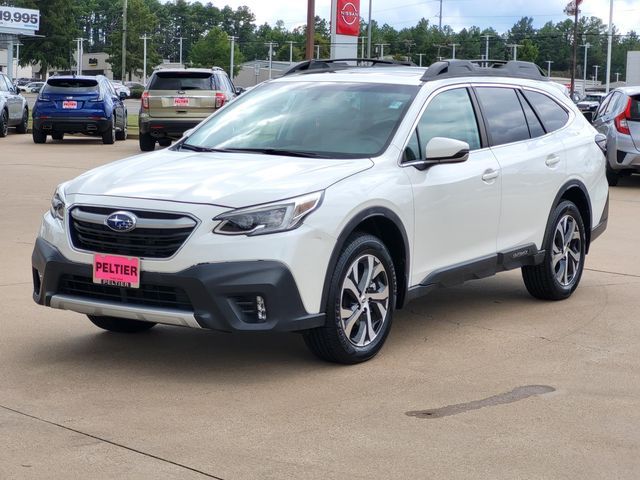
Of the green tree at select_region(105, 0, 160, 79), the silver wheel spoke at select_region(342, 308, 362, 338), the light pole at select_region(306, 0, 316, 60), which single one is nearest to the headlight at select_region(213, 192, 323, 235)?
the silver wheel spoke at select_region(342, 308, 362, 338)

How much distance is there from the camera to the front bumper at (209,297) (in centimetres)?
572

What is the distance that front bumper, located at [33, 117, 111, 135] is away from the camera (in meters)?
25.0

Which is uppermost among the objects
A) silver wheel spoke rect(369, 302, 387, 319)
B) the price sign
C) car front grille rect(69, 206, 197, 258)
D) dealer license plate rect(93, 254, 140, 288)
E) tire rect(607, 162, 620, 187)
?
the price sign

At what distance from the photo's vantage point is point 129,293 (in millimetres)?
5941

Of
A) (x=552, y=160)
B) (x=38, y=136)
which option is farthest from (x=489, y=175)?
(x=38, y=136)

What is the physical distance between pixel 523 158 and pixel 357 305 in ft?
6.93

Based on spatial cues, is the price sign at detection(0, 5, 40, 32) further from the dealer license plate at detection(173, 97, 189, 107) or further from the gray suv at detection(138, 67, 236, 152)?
the dealer license plate at detection(173, 97, 189, 107)

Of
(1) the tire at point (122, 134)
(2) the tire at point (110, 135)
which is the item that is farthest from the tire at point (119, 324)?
(1) the tire at point (122, 134)

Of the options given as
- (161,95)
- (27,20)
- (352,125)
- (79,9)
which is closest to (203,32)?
(79,9)

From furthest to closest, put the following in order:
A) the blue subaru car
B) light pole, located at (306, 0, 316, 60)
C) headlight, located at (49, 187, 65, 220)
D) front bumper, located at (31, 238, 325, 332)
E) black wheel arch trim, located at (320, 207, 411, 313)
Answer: light pole, located at (306, 0, 316, 60) < the blue subaru car < headlight, located at (49, 187, 65, 220) < black wheel arch trim, located at (320, 207, 411, 313) < front bumper, located at (31, 238, 325, 332)

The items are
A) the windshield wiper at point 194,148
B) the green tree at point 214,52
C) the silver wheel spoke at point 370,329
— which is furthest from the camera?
the green tree at point 214,52

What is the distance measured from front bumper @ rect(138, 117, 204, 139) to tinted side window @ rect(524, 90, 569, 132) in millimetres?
14247

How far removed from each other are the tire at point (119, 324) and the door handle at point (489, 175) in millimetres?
2295

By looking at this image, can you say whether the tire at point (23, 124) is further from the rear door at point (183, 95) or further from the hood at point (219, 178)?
the hood at point (219, 178)
